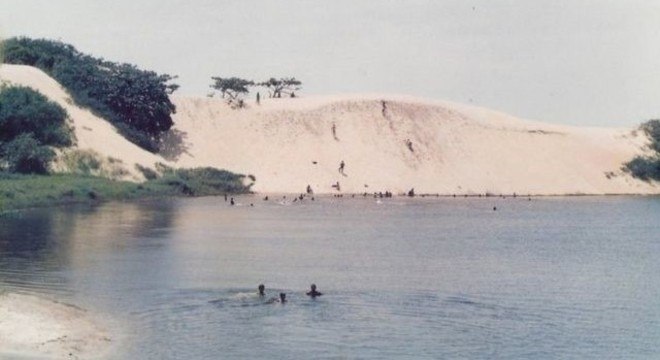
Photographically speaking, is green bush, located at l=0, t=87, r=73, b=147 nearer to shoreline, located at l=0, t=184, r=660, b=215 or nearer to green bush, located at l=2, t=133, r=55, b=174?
green bush, located at l=2, t=133, r=55, b=174

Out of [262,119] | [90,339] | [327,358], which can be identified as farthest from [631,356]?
[262,119]

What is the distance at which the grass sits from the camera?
7306 centimetres

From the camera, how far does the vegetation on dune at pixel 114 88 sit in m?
103

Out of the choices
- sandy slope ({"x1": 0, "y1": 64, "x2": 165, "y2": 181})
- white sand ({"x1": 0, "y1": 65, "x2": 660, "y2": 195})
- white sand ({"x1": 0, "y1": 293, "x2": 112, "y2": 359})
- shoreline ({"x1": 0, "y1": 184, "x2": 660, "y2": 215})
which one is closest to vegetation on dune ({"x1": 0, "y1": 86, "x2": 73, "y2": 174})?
sandy slope ({"x1": 0, "y1": 64, "x2": 165, "y2": 181})

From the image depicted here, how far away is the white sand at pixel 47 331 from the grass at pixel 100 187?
3753cm

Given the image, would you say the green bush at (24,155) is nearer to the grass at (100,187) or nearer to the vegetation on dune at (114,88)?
the grass at (100,187)

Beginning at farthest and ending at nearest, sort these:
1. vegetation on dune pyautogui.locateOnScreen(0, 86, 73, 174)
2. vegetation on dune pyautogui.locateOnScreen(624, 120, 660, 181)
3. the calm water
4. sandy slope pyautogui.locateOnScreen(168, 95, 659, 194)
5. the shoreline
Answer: vegetation on dune pyautogui.locateOnScreen(624, 120, 660, 181)
sandy slope pyautogui.locateOnScreen(168, 95, 659, 194)
vegetation on dune pyautogui.locateOnScreen(0, 86, 73, 174)
the shoreline
the calm water

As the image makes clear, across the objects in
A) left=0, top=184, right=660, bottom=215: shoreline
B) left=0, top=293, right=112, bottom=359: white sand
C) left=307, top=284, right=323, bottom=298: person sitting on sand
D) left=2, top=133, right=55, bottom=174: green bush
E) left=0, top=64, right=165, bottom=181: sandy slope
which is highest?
left=0, top=64, right=165, bottom=181: sandy slope

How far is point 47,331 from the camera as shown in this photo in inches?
1049

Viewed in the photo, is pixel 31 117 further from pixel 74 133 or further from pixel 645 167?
pixel 645 167

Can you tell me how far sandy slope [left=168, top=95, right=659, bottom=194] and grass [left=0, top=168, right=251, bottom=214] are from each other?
22.0 ft

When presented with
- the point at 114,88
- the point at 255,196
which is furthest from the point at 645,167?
the point at 114,88

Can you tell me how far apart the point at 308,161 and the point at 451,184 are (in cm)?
1586

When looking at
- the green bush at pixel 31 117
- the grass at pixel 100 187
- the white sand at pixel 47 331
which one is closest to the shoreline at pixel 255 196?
the grass at pixel 100 187
